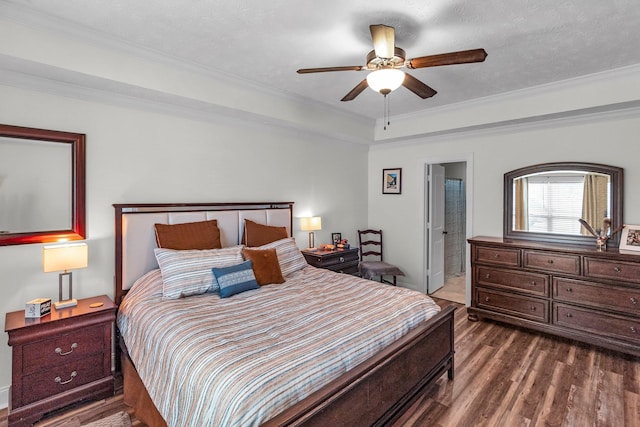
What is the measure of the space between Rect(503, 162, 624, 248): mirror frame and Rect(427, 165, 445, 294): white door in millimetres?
1072

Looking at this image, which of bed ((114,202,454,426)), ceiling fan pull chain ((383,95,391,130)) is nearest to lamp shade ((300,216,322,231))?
bed ((114,202,454,426))

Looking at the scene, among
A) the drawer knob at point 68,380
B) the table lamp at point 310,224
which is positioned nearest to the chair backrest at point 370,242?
the table lamp at point 310,224

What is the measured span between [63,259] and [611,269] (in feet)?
15.5

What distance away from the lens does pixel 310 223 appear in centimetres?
426

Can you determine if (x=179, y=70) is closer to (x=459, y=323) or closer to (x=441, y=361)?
(x=441, y=361)

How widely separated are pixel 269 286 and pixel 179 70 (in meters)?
2.07

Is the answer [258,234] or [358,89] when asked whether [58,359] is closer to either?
[258,234]

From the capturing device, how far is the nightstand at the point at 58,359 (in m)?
2.07

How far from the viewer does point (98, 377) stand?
7.82 ft

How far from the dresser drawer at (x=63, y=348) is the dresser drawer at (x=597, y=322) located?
427 cm

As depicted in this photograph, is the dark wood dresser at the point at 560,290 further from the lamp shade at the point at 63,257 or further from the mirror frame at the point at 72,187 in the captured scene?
the mirror frame at the point at 72,187

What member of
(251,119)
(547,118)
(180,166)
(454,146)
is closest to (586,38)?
(547,118)

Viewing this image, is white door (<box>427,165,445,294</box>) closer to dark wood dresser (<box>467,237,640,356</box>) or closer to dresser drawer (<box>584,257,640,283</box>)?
dark wood dresser (<box>467,237,640,356</box>)

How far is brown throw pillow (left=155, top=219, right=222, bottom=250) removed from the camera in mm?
2893
